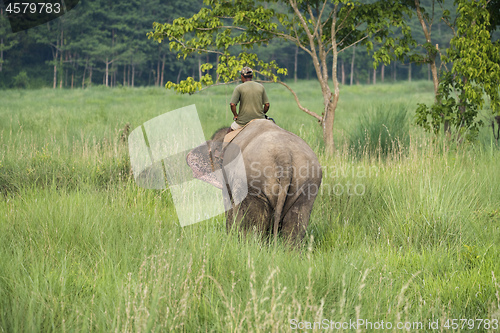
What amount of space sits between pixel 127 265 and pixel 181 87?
639cm

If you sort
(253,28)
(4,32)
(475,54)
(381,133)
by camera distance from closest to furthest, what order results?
1. (475,54)
2. (381,133)
3. (253,28)
4. (4,32)

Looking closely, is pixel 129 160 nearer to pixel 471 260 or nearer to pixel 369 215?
pixel 369 215

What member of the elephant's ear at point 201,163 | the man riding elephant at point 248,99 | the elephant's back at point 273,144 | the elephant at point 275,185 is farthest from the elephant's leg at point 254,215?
the man riding elephant at point 248,99

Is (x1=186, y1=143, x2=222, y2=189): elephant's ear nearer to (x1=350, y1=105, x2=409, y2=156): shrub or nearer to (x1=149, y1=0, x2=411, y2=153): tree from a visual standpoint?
(x1=149, y1=0, x2=411, y2=153): tree

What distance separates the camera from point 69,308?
9.06ft

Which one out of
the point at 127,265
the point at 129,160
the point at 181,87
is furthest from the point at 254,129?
the point at 181,87

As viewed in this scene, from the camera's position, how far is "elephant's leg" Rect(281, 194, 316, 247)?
13.4ft

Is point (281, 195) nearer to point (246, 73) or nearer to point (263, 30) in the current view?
point (246, 73)

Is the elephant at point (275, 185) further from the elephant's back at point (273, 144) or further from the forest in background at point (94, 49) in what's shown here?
the forest in background at point (94, 49)

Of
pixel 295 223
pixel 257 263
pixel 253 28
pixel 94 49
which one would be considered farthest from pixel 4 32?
pixel 257 263

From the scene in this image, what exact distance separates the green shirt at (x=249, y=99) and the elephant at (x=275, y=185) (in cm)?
99

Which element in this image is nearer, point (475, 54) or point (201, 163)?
point (201, 163)

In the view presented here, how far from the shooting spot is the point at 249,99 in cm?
536

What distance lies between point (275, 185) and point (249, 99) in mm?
1785
